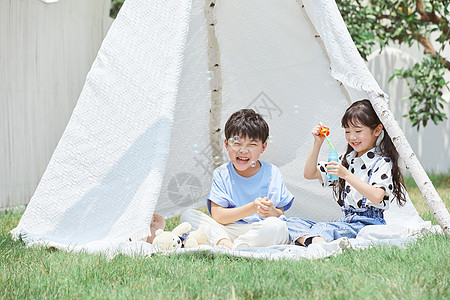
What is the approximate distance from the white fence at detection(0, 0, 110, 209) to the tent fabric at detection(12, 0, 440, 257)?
4.19 feet

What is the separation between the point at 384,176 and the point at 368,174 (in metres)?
0.09

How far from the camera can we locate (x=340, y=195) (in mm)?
2717

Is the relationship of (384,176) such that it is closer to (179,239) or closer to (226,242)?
(226,242)

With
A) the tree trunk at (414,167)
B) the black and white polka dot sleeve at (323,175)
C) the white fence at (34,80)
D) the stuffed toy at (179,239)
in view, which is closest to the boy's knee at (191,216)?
the stuffed toy at (179,239)

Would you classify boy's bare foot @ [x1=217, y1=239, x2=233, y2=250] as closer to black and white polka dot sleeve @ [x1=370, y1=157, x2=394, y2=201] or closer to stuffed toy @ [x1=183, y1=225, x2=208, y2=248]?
stuffed toy @ [x1=183, y1=225, x2=208, y2=248]

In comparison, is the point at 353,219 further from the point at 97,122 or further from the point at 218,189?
the point at 97,122

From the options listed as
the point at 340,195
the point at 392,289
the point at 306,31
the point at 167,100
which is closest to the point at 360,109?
the point at 340,195

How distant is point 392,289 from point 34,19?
328 centimetres

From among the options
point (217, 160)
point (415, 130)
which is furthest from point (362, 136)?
point (415, 130)

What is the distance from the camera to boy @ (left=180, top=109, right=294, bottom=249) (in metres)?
2.60

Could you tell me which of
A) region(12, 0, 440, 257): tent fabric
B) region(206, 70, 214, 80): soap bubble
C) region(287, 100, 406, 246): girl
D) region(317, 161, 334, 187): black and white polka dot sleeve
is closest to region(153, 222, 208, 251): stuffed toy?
region(12, 0, 440, 257): tent fabric

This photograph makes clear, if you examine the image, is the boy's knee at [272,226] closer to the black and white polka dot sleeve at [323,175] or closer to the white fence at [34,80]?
the black and white polka dot sleeve at [323,175]

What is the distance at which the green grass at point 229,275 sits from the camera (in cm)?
162

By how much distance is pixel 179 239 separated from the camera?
2338mm
